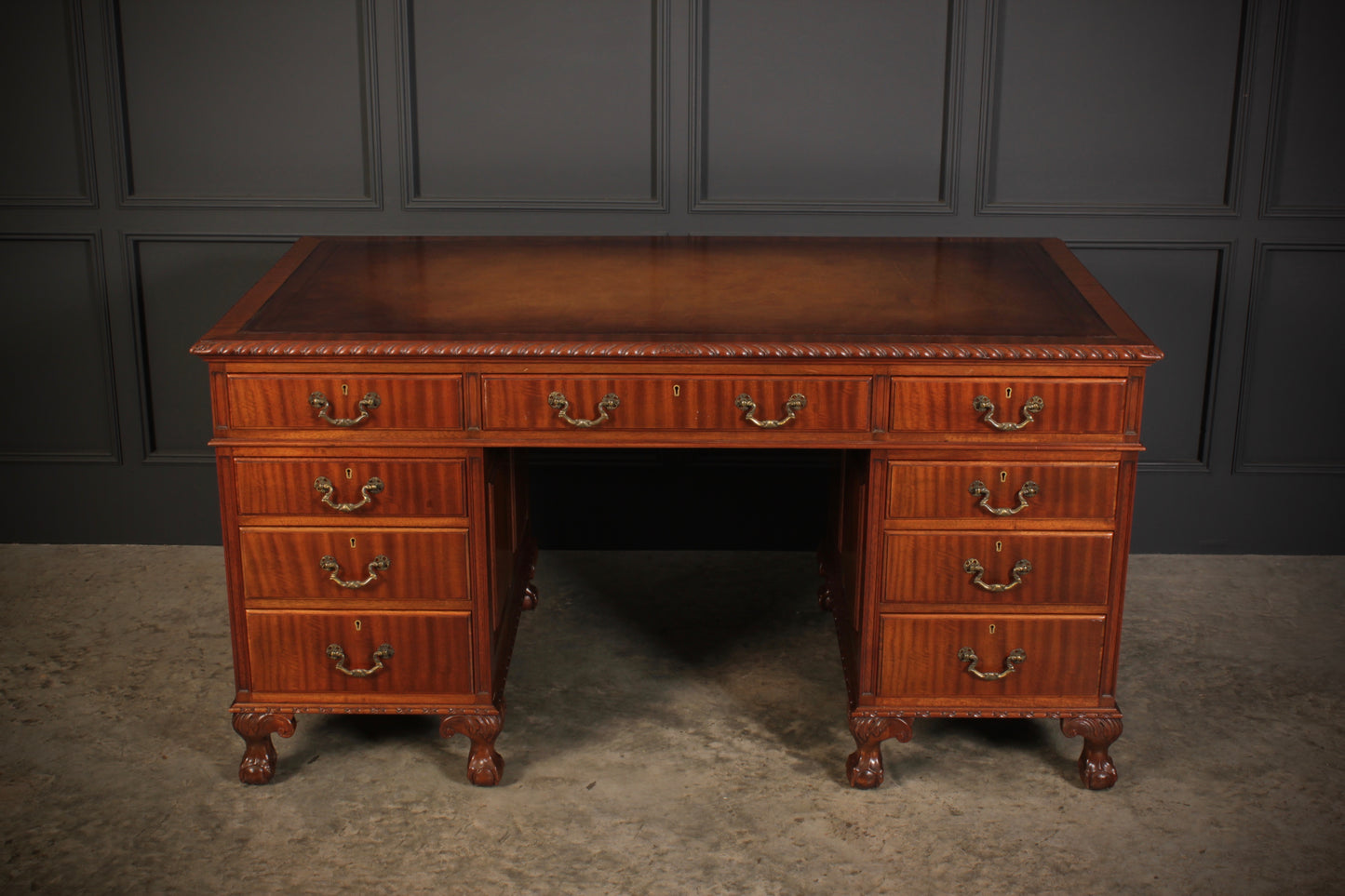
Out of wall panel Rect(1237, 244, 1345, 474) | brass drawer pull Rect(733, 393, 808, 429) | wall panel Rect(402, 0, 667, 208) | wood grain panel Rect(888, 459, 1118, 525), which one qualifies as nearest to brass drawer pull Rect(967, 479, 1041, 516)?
wood grain panel Rect(888, 459, 1118, 525)

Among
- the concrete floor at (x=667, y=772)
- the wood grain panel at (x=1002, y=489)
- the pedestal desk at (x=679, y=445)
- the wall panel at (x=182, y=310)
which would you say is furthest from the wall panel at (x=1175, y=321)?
the wall panel at (x=182, y=310)

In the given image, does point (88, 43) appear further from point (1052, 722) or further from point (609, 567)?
point (1052, 722)

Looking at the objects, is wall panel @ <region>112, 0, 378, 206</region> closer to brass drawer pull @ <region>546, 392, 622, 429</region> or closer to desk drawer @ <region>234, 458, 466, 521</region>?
desk drawer @ <region>234, 458, 466, 521</region>

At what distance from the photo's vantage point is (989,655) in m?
2.67

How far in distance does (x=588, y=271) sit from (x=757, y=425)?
0.70 m

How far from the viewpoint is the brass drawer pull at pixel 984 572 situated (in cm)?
260

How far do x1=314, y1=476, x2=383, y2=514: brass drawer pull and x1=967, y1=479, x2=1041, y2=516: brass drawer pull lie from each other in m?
1.18

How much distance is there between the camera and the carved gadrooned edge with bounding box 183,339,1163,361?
95.7 inches

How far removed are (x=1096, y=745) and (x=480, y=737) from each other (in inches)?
50.8

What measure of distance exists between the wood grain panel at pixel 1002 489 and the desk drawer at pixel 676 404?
6.4 inches

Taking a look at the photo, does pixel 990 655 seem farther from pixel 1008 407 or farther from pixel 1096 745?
pixel 1008 407


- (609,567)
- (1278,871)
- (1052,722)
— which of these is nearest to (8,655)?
(609,567)

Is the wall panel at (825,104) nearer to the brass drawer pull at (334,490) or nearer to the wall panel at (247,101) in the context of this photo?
the wall panel at (247,101)

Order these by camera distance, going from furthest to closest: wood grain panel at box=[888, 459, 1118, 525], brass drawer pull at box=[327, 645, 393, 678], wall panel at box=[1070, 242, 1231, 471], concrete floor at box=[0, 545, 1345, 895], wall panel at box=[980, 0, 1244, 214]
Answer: wall panel at box=[1070, 242, 1231, 471], wall panel at box=[980, 0, 1244, 214], brass drawer pull at box=[327, 645, 393, 678], wood grain panel at box=[888, 459, 1118, 525], concrete floor at box=[0, 545, 1345, 895]
